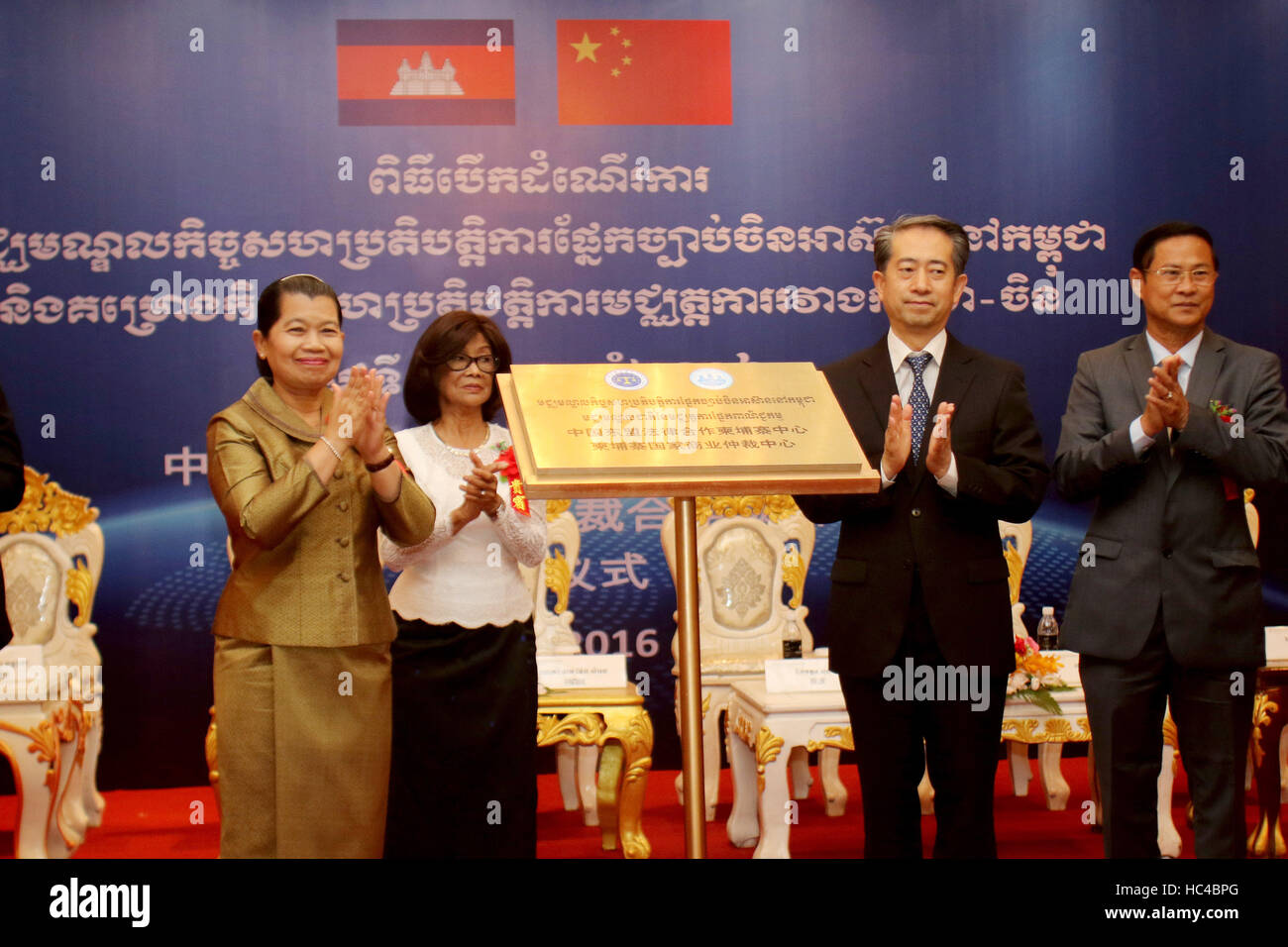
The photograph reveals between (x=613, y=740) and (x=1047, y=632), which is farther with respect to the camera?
(x=1047, y=632)

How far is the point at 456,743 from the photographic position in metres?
2.54

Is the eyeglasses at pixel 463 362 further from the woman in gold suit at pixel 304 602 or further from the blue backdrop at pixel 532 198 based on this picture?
the blue backdrop at pixel 532 198

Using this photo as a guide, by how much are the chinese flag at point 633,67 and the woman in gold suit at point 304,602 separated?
1995 millimetres

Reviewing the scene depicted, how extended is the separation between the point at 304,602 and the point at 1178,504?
177 cm

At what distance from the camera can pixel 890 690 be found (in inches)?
90.7

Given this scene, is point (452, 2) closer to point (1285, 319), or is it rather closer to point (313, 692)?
point (313, 692)

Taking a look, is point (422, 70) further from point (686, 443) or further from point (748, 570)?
point (686, 443)

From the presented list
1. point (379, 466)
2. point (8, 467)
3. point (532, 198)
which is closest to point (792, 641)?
point (532, 198)

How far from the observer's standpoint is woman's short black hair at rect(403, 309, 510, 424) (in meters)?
2.61

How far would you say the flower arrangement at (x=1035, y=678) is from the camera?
3.40 metres
